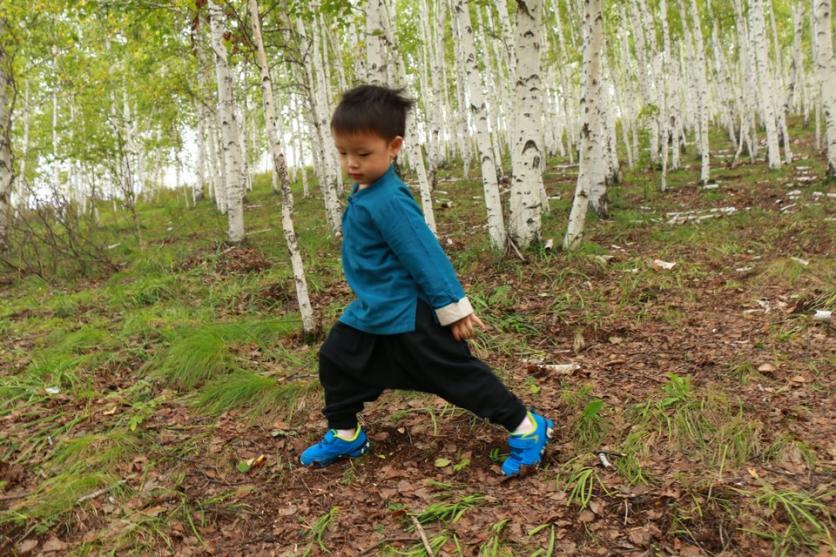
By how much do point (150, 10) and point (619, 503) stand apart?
8.95 meters

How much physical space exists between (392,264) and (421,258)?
0.59 ft

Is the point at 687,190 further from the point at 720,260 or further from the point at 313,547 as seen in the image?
the point at 313,547

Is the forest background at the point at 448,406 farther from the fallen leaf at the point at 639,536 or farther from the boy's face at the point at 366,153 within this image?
the boy's face at the point at 366,153

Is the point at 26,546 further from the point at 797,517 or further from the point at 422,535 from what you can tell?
the point at 797,517

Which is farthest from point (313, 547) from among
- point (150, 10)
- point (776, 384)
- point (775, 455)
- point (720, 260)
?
point (150, 10)

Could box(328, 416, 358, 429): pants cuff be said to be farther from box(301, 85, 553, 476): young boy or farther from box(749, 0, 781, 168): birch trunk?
box(749, 0, 781, 168): birch trunk

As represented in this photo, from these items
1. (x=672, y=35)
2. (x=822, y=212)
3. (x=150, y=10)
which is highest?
(x=672, y=35)

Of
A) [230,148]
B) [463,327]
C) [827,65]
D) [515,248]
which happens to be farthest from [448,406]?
[827,65]

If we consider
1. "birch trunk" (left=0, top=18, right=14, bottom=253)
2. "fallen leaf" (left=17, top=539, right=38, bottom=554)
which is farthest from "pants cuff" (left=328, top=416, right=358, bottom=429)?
"birch trunk" (left=0, top=18, right=14, bottom=253)

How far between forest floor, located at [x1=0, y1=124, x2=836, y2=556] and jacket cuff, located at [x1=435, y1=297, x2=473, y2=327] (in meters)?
0.84

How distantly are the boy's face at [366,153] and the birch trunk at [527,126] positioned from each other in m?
4.42

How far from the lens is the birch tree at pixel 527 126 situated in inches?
249

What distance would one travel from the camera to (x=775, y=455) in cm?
249

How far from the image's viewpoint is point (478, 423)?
3.15 meters
